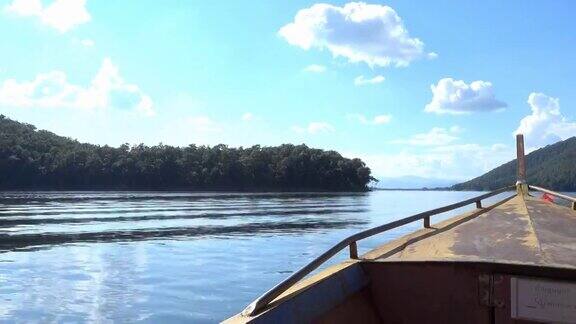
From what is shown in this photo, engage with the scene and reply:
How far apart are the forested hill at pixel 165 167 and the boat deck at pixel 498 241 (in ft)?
482

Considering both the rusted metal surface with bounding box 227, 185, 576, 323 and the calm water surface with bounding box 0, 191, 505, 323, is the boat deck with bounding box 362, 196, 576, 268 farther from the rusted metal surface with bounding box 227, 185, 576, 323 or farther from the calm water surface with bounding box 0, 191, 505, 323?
the calm water surface with bounding box 0, 191, 505, 323

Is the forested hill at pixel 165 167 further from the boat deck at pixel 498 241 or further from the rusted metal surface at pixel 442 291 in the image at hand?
the rusted metal surface at pixel 442 291

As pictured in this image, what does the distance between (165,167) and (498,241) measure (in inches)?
6229

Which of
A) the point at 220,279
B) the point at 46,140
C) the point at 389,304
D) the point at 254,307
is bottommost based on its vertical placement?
the point at 220,279

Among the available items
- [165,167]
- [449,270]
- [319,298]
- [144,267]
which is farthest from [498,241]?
[165,167]

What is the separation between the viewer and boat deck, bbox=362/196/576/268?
5.97m

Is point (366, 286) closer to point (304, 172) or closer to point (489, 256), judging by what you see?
point (489, 256)

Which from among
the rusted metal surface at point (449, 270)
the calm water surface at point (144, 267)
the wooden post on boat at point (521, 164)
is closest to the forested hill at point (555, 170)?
the calm water surface at point (144, 267)

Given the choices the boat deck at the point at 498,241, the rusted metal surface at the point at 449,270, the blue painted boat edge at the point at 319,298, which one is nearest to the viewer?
the blue painted boat edge at the point at 319,298

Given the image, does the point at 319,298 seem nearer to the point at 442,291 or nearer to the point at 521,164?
the point at 442,291

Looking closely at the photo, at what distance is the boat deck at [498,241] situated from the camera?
5.97 metres

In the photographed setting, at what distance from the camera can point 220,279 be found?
16578 millimetres

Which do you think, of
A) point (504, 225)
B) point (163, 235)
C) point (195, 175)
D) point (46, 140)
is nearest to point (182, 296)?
point (504, 225)

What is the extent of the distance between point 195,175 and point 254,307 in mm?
158014
